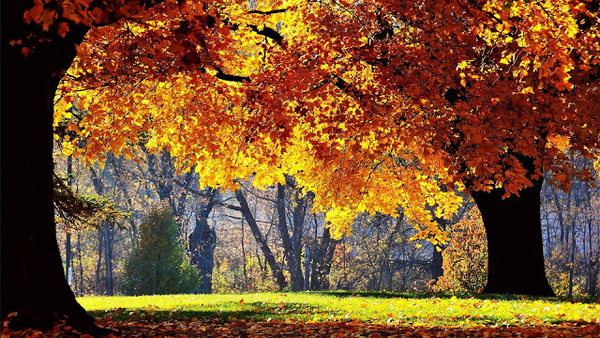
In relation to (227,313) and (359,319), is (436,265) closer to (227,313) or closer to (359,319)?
(227,313)

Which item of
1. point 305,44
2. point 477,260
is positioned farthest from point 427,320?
point 477,260

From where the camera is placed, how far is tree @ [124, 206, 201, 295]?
834 inches

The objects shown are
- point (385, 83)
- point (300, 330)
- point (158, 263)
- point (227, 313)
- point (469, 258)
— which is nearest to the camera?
point (300, 330)

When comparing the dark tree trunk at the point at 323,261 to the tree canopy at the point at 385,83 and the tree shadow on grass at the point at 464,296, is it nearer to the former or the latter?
the tree shadow on grass at the point at 464,296

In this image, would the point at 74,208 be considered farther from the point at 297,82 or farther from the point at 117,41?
the point at 297,82

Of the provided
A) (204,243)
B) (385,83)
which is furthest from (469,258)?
(204,243)

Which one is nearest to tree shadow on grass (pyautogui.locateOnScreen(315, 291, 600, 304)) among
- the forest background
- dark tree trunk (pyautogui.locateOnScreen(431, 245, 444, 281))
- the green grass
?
the green grass

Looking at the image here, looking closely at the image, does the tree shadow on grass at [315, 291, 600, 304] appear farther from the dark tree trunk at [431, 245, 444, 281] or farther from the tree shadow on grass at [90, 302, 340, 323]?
the dark tree trunk at [431, 245, 444, 281]

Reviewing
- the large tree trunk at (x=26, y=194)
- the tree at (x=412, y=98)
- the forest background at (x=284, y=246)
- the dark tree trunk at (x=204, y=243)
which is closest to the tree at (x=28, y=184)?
the large tree trunk at (x=26, y=194)

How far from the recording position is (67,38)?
7.12m

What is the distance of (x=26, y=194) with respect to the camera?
6.83 metres

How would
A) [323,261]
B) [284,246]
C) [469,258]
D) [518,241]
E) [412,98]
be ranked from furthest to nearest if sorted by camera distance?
[284,246], [323,261], [469,258], [518,241], [412,98]

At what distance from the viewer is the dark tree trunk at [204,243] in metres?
30.0

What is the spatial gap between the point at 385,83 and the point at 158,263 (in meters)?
13.8
